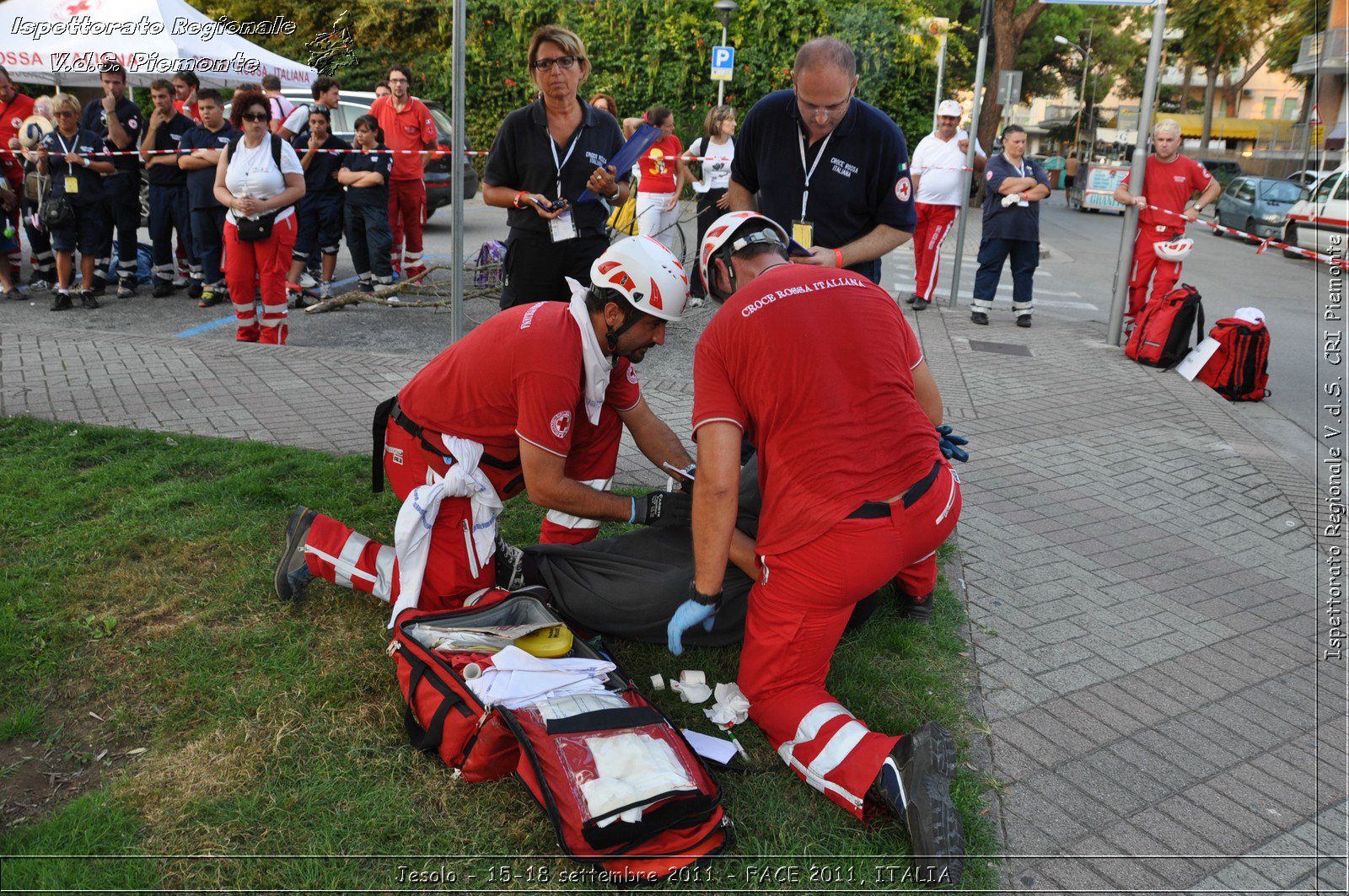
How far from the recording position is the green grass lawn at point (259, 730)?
2674 millimetres

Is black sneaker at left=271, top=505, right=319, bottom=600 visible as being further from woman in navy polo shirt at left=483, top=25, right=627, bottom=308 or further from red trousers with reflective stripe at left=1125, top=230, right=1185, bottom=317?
red trousers with reflective stripe at left=1125, top=230, right=1185, bottom=317

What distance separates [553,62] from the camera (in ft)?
17.4

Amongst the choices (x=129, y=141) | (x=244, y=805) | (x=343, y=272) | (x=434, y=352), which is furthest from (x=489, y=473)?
(x=343, y=272)

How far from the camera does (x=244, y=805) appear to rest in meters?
2.83

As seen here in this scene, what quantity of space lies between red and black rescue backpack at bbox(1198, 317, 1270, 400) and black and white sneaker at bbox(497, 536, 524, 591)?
6.69 meters

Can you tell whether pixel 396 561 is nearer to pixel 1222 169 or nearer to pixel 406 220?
pixel 406 220

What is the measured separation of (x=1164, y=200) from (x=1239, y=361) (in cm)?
208

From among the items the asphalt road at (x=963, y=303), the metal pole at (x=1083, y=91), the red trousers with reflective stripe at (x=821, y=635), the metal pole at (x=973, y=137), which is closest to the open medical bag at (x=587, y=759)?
the red trousers with reflective stripe at (x=821, y=635)

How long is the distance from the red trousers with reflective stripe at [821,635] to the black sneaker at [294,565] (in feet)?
6.00

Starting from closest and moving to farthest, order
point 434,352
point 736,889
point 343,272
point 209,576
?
point 736,889, point 209,576, point 434,352, point 343,272

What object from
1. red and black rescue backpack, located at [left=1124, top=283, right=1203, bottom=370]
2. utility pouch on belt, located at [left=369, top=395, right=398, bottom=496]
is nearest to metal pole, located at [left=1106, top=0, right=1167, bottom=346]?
red and black rescue backpack, located at [left=1124, top=283, right=1203, bottom=370]

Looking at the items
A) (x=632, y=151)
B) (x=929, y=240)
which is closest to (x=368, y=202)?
(x=632, y=151)

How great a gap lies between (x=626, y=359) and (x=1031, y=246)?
7.73 metres

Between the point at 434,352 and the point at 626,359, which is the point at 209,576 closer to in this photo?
the point at 626,359
